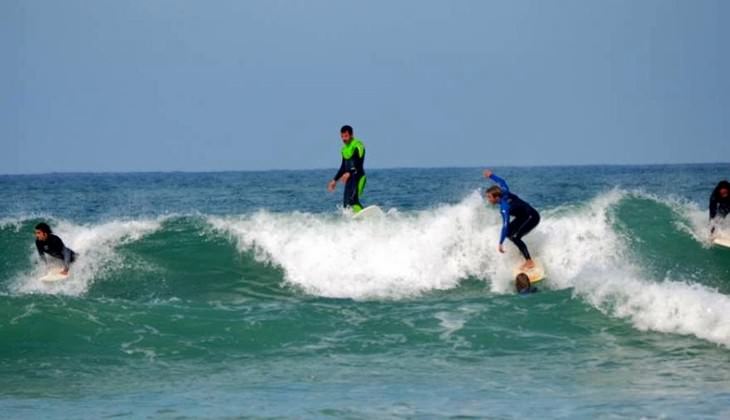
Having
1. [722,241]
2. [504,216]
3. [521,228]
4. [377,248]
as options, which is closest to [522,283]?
[521,228]

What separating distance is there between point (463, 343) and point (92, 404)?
14.1 ft

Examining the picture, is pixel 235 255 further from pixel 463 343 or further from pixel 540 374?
pixel 540 374

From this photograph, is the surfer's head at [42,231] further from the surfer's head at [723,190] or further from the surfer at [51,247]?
the surfer's head at [723,190]

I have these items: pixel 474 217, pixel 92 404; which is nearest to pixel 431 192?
pixel 474 217

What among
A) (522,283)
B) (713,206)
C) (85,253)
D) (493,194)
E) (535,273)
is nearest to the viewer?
(493,194)

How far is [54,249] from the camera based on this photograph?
1523 centimetres

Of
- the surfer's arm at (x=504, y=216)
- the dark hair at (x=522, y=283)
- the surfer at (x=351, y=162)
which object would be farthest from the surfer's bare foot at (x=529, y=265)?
the surfer at (x=351, y=162)

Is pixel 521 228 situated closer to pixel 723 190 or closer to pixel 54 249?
pixel 723 190

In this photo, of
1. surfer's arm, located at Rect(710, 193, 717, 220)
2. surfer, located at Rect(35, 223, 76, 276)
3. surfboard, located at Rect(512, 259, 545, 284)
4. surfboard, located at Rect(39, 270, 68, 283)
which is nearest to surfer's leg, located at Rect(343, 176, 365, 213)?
surfboard, located at Rect(512, 259, 545, 284)

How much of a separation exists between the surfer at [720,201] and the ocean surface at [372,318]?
90cm

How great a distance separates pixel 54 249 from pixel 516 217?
269 inches

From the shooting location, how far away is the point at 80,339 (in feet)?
39.3

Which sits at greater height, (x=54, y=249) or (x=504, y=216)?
(x=504, y=216)

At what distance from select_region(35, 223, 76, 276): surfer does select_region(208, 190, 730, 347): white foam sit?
3.31m
